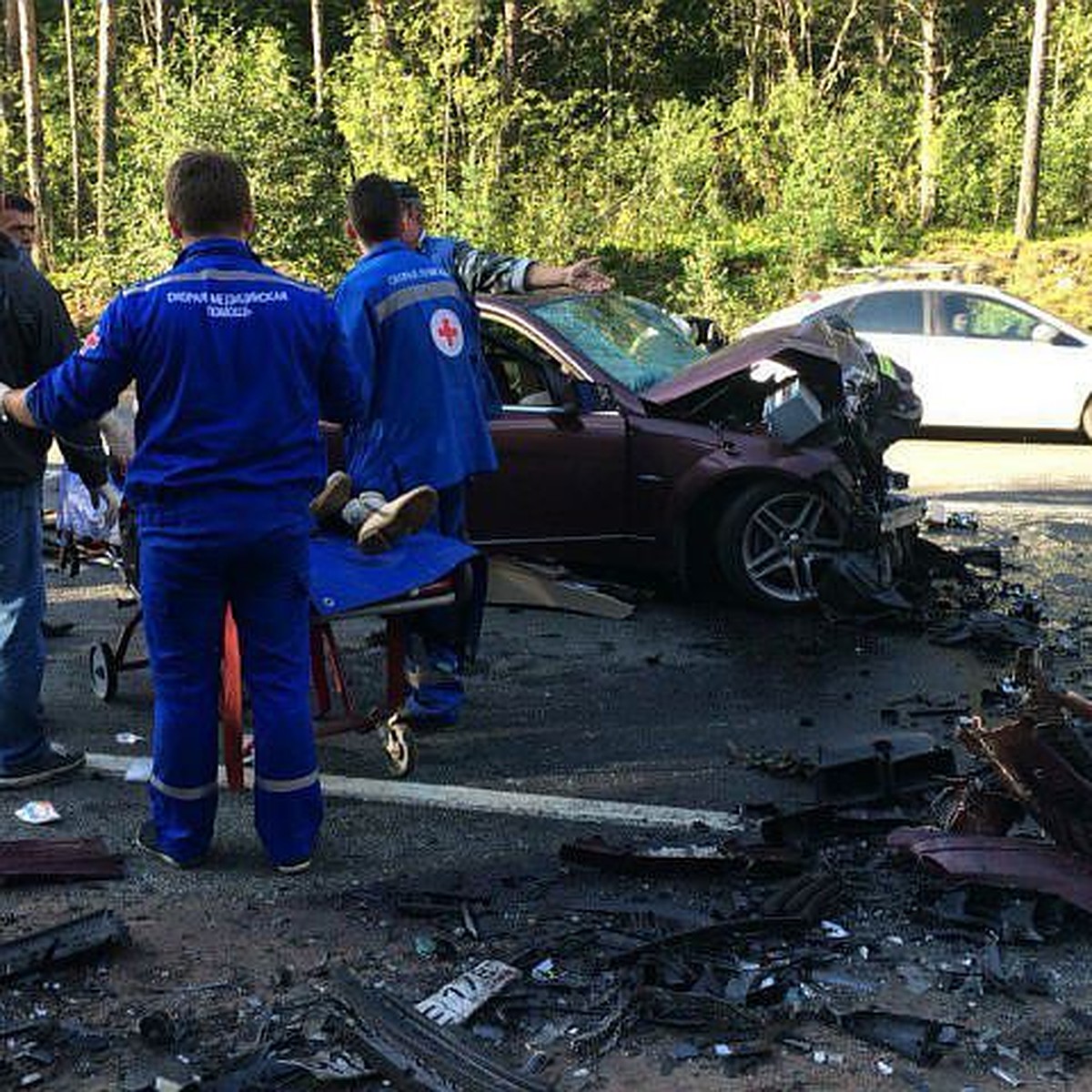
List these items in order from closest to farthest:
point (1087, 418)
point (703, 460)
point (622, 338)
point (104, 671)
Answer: point (104, 671) < point (703, 460) < point (622, 338) < point (1087, 418)

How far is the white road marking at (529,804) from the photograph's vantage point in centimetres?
502

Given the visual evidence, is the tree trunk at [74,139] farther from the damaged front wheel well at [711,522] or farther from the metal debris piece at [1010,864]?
the metal debris piece at [1010,864]

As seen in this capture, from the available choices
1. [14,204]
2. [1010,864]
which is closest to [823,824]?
[1010,864]

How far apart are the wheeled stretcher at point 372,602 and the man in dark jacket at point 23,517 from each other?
0.68 m

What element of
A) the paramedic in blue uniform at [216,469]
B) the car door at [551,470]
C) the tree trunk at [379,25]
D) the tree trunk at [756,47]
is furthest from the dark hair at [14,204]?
the tree trunk at [756,47]

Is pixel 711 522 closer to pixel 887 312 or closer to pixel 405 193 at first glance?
pixel 405 193

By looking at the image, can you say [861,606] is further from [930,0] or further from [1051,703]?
[930,0]

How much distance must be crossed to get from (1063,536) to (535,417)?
3949 millimetres

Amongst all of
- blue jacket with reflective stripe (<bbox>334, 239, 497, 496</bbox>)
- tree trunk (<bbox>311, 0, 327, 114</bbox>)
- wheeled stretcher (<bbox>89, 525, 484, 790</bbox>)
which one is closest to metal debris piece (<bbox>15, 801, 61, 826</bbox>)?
wheeled stretcher (<bbox>89, 525, 484, 790</bbox>)

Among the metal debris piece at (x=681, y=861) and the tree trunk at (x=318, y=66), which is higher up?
the tree trunk at (x=318, y=66)

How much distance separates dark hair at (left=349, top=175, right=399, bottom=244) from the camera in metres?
5.82

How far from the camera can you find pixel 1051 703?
4266mm

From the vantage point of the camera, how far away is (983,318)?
50.6ft

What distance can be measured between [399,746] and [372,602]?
0.65 meters
